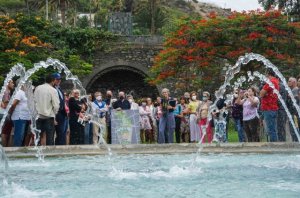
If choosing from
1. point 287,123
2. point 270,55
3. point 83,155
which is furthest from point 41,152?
point 270,55

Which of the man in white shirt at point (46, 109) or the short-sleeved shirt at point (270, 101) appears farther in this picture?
the short-sleeved shirt at point (270, 101)

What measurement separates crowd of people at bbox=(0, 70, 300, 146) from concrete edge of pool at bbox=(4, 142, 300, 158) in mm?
314

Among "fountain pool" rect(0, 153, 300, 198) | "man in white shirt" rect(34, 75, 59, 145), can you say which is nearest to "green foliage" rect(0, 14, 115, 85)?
"man in white shirt" rect(34, 75, 59, 145)

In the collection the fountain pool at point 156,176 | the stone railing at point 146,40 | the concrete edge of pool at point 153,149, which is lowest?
the fountain pool at point 156,176

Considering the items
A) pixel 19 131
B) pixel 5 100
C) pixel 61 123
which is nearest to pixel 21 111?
pixel 19 131

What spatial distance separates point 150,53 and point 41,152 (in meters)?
20.5

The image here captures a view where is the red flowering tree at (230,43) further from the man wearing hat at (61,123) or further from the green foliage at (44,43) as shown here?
the man wearing hat at (61,123)

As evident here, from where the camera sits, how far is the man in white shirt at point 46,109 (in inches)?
390

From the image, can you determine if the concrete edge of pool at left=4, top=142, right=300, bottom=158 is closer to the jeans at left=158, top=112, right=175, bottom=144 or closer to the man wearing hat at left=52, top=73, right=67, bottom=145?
the man wearing hat at left=52, top=73, right=67, bottom=145

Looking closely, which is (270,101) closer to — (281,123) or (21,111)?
(281,123)

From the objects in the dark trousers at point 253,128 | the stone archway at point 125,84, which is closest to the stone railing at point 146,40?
the stone archway at point 125,84

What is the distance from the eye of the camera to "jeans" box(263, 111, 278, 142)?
1028 cm

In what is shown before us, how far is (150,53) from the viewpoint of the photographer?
2903 cm

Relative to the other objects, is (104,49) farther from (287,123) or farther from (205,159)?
(205,159)
